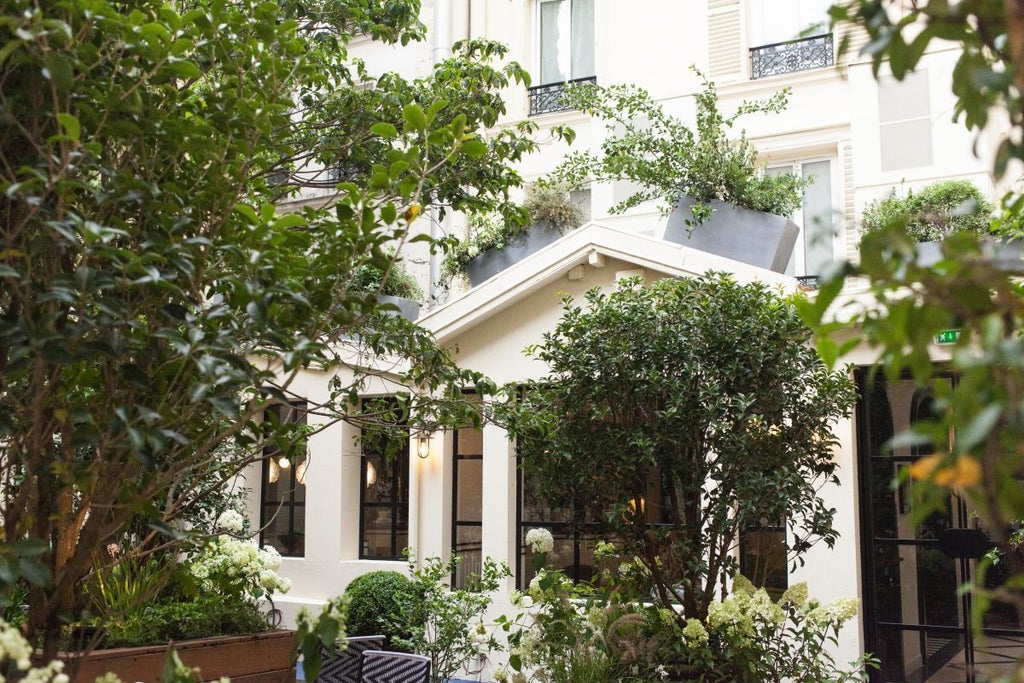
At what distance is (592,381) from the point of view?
5980mm

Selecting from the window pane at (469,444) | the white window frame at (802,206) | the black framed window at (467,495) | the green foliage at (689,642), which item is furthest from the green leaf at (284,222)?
the white window frame at (802,206)

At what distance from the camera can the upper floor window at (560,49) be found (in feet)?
45.4

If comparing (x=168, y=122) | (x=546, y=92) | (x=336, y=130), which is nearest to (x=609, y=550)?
(x=336, y=130)

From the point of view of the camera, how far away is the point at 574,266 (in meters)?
9.98

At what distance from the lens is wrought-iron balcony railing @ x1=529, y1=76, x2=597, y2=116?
1377 cm

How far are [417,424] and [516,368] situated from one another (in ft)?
18.3

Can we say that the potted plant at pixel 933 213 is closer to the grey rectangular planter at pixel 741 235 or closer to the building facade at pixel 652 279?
the building facade at pixel 652 279

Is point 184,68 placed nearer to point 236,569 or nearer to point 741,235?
point 236,569

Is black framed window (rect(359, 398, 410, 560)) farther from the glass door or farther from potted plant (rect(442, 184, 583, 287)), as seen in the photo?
the glass door

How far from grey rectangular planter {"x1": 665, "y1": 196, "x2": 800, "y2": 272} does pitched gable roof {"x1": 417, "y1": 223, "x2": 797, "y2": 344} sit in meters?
0.32

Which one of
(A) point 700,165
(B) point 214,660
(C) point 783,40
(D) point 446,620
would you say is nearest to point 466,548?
(D) point 446,620

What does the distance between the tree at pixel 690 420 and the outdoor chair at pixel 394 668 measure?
1896mm

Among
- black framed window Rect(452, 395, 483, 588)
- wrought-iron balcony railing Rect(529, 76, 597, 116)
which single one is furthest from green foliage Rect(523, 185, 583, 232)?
wrought-iron balcony railing Rect(529, 76, 597, 116)

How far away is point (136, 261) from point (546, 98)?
11884 mm
